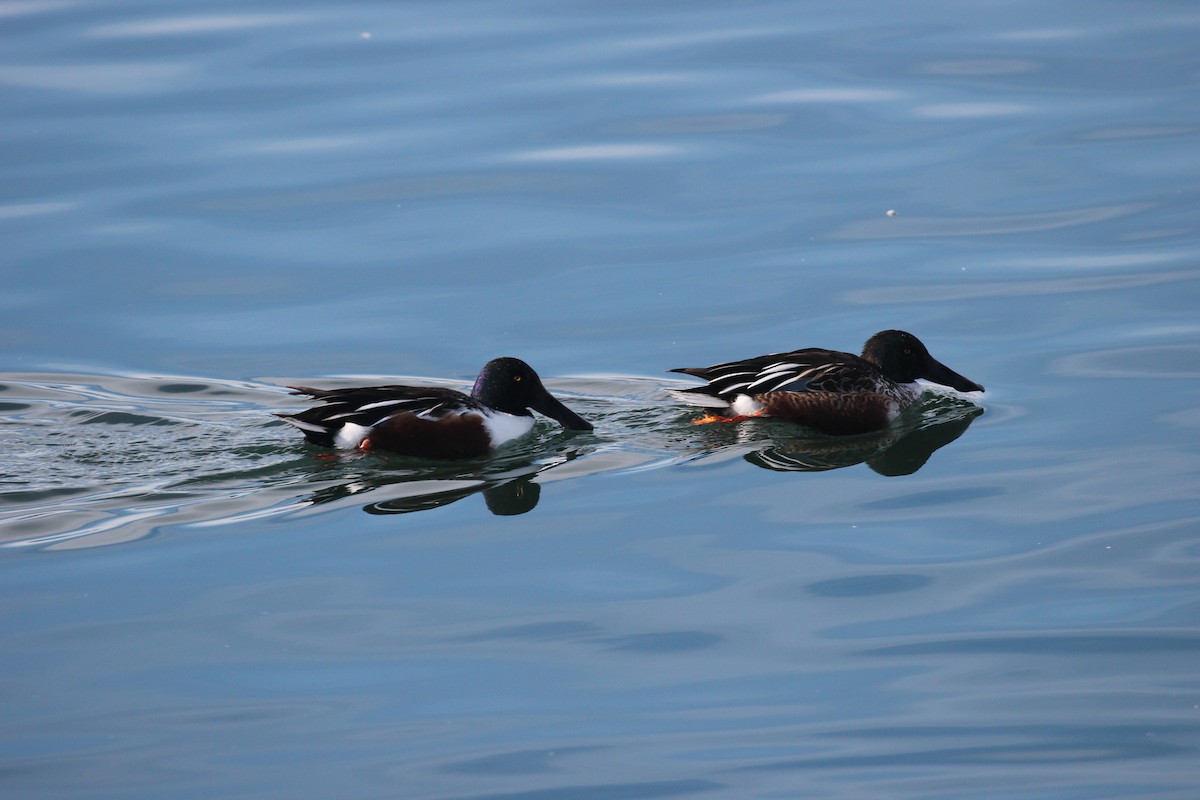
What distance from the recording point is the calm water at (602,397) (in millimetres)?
6988

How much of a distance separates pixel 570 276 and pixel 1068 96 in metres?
6.51

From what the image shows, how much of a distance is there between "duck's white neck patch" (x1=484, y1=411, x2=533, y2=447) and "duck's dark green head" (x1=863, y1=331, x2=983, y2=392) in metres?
2.49

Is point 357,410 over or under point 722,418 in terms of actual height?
over

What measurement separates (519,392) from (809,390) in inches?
76.5

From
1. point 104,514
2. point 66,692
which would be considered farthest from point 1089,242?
point 66,692

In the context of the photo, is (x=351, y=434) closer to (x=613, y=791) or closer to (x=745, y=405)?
(x=745, y=405)

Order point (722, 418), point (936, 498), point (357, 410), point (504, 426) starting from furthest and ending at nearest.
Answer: point (722, 418) → point (504, 426) → point (357, 410) → point (936, 498)

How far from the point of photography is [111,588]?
838 centimetres

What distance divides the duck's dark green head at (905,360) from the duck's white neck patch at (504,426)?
2.49 meters

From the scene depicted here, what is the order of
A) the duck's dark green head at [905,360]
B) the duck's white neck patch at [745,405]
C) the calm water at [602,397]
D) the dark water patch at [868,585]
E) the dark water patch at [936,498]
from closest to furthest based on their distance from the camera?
the calm water at [602,397]
the dark water patch at [868,585]
the dark water patch at [936,498]
the duck's white neck patch at [745,405]
the duck's dark green head at [905,360]

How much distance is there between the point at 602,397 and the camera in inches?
447

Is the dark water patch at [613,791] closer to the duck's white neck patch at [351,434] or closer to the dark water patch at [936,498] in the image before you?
the dark water patch at [936,498]

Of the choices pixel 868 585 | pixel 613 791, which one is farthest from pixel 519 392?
pixel 613 791

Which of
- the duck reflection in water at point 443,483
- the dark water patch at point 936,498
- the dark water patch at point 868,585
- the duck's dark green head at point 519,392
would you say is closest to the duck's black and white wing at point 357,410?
the duck reflection in water at point 443,483
